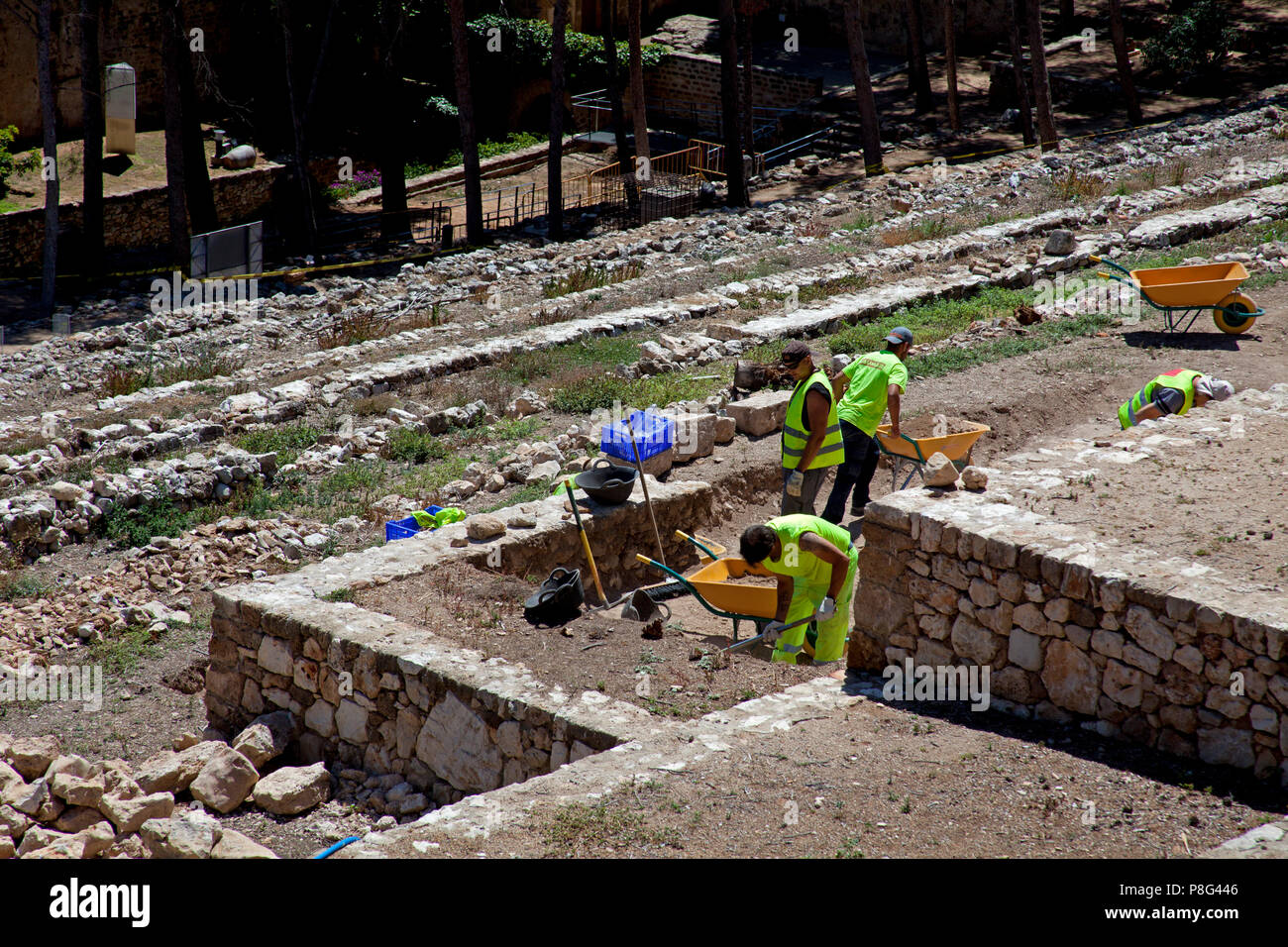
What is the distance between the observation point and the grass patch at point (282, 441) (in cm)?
1147

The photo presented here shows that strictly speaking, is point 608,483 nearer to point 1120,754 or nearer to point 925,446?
point 925,446

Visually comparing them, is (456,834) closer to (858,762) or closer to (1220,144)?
(858,762)

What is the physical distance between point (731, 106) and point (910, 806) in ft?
68.9

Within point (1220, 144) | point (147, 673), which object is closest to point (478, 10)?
point (1220, 144)

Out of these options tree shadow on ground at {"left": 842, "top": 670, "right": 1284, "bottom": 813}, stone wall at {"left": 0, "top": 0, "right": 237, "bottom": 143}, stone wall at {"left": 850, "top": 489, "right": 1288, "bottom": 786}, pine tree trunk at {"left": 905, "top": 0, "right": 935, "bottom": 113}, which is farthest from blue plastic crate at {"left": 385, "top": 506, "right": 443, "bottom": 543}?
pine tree trunk at {"left": 905, "top": 0, "right": 935, "bottom": 113}

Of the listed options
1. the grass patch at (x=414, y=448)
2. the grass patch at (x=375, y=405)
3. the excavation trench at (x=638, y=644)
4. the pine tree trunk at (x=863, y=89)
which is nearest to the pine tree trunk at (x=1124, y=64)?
the pine tree trunk at (x=863, y=89)

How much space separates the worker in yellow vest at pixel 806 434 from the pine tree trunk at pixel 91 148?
693 inches

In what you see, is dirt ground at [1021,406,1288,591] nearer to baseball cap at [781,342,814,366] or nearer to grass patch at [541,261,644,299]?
baseball cap at [781,342,814,366]

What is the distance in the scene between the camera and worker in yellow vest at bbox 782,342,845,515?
7719 mm

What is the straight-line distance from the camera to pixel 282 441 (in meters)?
11.8

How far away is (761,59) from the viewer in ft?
123

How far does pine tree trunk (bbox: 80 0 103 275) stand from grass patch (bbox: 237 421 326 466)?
39.2 feet

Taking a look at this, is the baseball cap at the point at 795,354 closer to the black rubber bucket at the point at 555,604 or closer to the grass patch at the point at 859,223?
the black rubber bucket at the point at 555,604

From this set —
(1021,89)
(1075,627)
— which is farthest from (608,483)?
(1021,89)
